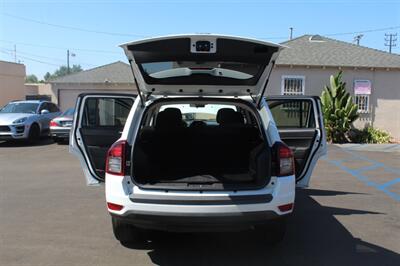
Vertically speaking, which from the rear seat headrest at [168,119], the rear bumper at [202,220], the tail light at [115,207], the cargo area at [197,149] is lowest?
the rear bumper at [202,220]

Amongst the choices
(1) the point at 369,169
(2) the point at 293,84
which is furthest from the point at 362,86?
(1) the point at 369,169

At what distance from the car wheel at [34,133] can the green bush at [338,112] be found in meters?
11.1

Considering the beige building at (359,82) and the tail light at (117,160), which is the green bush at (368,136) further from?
the tail light at (117,160)

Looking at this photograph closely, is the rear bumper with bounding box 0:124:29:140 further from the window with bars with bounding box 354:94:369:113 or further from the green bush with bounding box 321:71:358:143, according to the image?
the window with bars with bounding box 354:94:369:113

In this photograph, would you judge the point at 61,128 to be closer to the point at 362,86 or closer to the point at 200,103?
the point at 200,103

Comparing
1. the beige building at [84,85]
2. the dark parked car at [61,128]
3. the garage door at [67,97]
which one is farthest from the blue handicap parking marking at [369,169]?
the garage door at [67,97]

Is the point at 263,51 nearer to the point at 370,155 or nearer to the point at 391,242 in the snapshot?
the point at 391,242

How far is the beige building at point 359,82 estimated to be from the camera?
1936 cm

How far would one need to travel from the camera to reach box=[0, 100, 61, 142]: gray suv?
15211mm

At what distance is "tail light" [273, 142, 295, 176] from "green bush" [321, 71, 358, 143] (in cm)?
1350

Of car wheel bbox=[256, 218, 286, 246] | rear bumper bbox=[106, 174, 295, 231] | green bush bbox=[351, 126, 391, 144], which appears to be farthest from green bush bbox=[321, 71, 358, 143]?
rear bumper bbox=[106, 174, 295, 231]

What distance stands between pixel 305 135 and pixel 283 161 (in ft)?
6.82

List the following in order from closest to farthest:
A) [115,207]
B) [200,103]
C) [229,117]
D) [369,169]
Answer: [115,207], [200,103], [229,117], [369,169]

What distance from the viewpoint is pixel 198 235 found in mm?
5273
